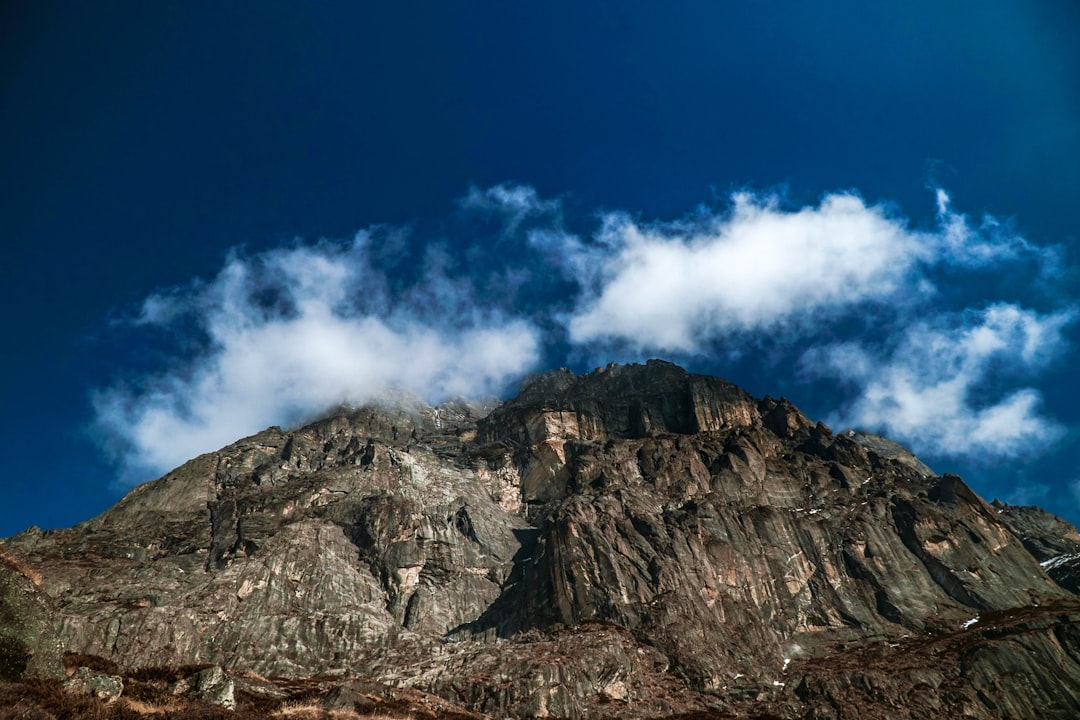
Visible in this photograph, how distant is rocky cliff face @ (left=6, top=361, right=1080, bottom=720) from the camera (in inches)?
4309

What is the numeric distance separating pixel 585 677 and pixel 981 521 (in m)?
135

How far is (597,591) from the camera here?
456ft

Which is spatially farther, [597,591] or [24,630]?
[597,591]

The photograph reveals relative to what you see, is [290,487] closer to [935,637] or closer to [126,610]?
[126,610]

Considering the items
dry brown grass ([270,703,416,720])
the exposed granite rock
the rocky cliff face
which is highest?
the rocky cliff face

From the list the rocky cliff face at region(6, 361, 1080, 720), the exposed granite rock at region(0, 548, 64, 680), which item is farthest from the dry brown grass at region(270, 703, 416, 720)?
the rocky cliff face at region(6, 361, 1080, 720)

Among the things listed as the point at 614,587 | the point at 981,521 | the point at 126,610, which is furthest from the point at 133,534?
the point at 981,521

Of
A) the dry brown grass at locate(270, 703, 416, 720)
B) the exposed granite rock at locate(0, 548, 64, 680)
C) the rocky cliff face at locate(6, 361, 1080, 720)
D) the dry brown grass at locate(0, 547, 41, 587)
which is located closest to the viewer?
the exposed granite rock at locate(0, 548, 64, 680)

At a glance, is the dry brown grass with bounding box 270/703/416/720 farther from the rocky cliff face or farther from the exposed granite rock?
the rocky cliff face

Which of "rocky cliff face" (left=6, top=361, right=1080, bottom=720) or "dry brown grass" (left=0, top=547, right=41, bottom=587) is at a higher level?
"rocky cliff face" (left=6, top=361, right=1080, bottom=720)

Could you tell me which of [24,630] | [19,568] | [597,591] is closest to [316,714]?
[24,630]

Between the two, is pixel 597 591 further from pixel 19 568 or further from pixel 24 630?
pixel 24 630

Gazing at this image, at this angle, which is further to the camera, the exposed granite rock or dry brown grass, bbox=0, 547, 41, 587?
dry brown grass, bbox=0, 547, 41, 587

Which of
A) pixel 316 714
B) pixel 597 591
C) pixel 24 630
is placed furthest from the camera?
pixel 597 591
